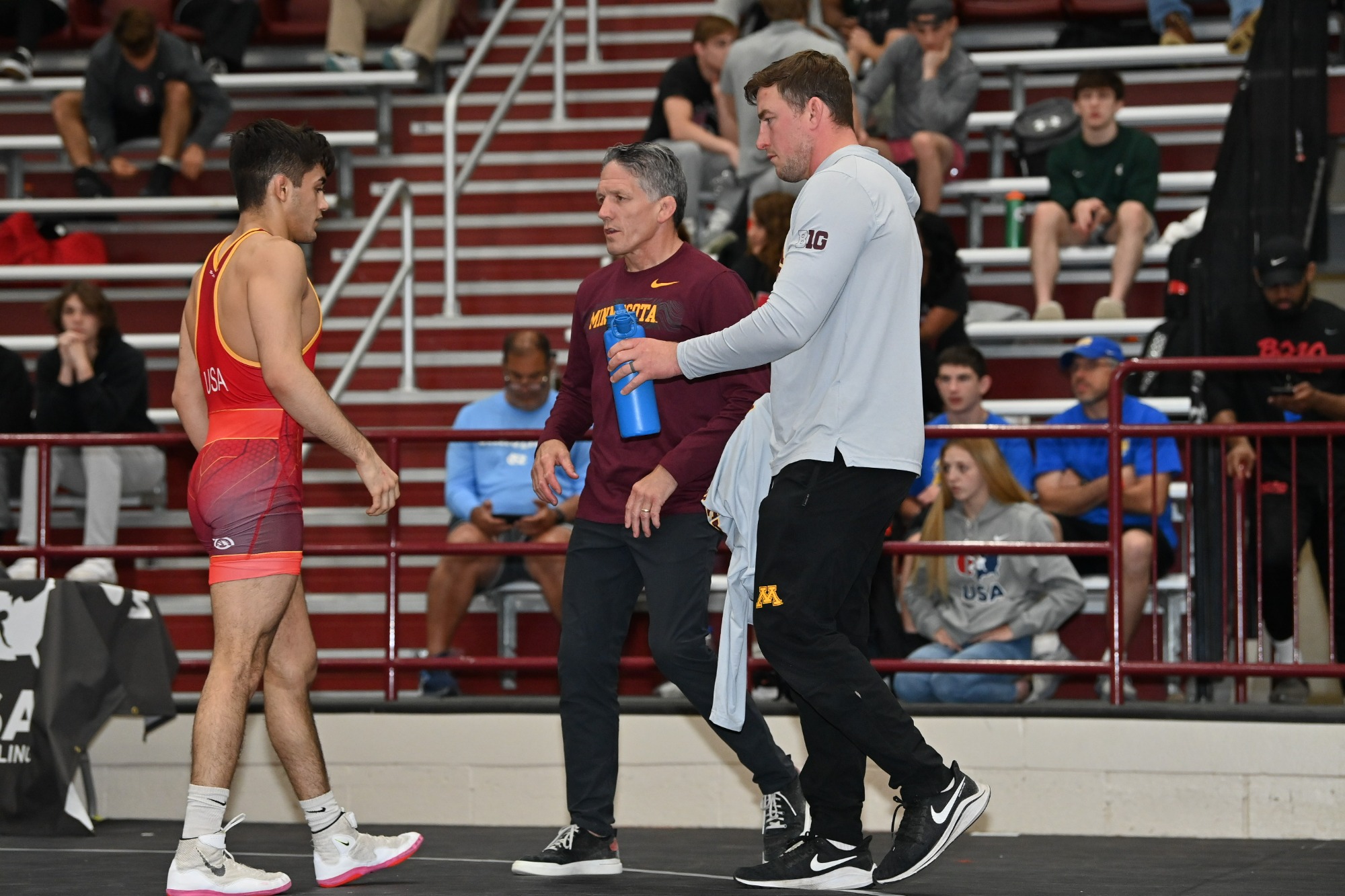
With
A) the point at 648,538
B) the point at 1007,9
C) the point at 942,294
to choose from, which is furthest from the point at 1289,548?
the point at 1007,9

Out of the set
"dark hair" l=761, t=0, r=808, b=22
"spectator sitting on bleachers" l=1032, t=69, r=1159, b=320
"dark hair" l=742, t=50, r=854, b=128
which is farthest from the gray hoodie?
"dark hair" l=761, t=0, r=808, b=22

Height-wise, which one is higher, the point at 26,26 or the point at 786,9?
the point at 26,26

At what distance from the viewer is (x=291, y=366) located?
4.45 metres

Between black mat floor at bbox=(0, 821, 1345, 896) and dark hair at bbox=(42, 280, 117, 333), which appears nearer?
black mat floor at bbox=(0, 821, 1345, 896)

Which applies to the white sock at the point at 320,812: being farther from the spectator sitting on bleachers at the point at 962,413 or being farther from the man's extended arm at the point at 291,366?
the spectator sitting on bleachers at the point at 962,413

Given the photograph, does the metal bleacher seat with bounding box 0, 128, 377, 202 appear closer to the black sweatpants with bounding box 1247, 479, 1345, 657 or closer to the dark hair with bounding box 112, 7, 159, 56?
the dark hair with bounding box 112, 7, 159, 56

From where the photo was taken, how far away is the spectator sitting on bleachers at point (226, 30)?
11.3 m

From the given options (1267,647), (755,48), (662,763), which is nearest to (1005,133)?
(755,48)

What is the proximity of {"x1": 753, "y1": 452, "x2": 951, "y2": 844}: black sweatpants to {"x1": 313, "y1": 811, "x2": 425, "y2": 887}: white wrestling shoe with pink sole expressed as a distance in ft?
4.07

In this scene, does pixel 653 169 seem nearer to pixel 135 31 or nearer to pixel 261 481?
pixel 261 481

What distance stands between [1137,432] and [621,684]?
2.70 metres

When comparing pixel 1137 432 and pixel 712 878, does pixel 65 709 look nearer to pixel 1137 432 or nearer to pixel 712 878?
pixel 712 878

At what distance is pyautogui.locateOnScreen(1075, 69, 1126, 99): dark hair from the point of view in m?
9.29

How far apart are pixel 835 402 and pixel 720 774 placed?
263 cm
